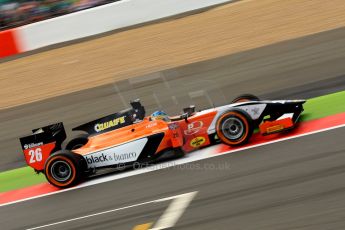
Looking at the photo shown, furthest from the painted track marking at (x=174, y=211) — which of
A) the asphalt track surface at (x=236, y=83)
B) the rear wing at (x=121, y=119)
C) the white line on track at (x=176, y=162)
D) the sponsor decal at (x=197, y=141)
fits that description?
the asphalt track surface at (x=236, y=83)

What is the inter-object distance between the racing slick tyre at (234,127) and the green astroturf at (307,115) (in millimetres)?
1258

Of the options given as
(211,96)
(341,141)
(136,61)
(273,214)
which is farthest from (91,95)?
(273,214)

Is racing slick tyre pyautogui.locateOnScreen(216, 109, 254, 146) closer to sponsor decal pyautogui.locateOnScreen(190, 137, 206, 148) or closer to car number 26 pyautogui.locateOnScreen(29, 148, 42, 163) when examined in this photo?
sponsor decal pyautogui.locateOnScreen(190, 137, 206, 148)

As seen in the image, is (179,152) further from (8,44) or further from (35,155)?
(8,44)

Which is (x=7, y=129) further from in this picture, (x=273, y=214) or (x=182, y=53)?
(x=273, y=214)

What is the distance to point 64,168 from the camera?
8.60 m

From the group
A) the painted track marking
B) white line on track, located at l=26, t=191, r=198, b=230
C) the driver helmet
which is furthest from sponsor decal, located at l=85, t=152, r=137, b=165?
the painted track marking

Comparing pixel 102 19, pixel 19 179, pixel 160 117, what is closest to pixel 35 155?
pixel 19 179

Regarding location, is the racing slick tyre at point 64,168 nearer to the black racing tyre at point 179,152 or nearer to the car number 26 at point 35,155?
the car number 26 at point 35,155

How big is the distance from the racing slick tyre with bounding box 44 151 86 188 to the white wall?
8671 mm

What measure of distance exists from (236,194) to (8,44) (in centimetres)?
1209

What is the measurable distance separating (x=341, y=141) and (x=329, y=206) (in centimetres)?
189

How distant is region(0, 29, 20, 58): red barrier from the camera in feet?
55.6

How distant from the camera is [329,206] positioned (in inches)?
225
